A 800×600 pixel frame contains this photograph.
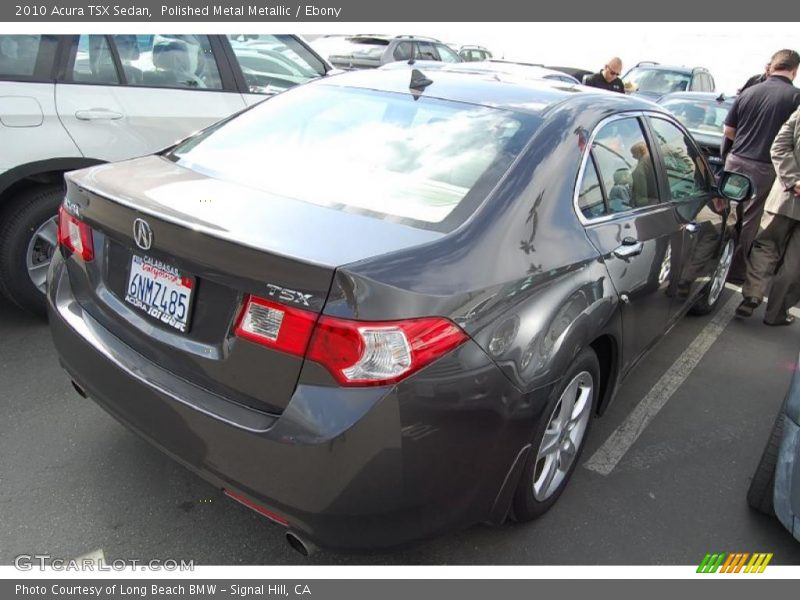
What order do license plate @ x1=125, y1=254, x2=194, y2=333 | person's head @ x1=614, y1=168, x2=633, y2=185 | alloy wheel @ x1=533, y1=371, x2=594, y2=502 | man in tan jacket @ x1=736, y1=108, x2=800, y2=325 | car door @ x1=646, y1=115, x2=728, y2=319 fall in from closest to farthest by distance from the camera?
1. license plate @ x1=125, y1=254, x2=194, y2=333
2. alloy wheel @ x1=533, y1=371, x2=594, y2=502
3. person's head @ x1=614, y1=168, x2=633, y2=185
4. car door @ x1=646, y1=115, x2=728, y2=319
5. man in tan jacket @ x1=736, y1=108, x2=800, y2=325

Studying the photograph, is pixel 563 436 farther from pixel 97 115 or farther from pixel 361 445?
pixel 97 115

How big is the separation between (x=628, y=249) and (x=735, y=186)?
69.4 inches

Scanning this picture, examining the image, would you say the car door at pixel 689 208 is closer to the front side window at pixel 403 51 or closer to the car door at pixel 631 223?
the car door at pixel 631 223

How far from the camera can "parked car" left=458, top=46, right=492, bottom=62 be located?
59.7 feet

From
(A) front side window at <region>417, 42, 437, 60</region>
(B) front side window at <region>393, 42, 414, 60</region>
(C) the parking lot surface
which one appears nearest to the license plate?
(C) the parking lot surface

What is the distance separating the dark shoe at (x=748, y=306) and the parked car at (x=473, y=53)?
48.2 ft

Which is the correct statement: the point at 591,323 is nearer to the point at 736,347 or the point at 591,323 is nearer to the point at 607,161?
the point at 607,161

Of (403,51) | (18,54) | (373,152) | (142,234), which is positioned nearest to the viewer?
(142,234)

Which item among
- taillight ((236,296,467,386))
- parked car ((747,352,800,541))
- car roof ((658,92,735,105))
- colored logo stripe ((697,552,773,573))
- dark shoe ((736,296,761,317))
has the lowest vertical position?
colored logo stripe ((697,552,773,573))

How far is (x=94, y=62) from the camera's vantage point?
148 inches

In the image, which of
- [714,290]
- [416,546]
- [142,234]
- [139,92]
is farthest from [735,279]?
[142,234]

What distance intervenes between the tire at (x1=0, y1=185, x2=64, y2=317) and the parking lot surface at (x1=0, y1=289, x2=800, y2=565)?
311 mm

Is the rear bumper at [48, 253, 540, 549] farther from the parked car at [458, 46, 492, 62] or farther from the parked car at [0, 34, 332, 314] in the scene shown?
the parked car at [458, 46, 492, 62]

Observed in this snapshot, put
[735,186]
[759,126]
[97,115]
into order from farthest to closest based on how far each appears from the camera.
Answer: [759,126]
[735,186]
[97,115]
